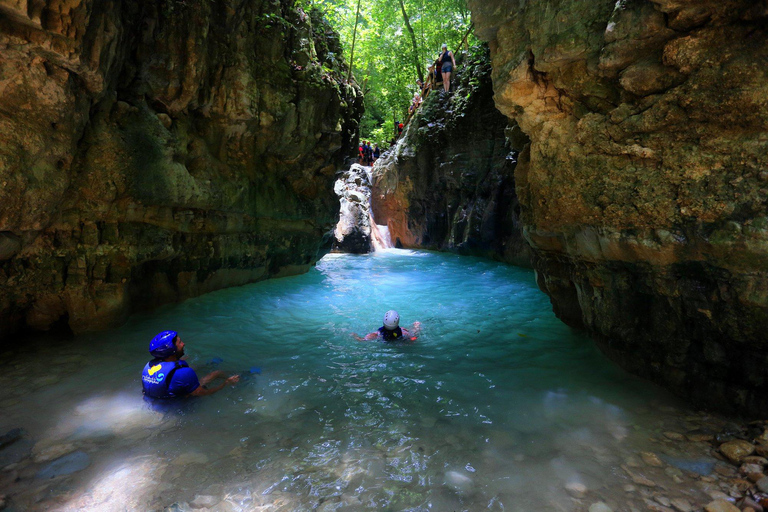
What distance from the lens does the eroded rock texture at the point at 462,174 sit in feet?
50.4

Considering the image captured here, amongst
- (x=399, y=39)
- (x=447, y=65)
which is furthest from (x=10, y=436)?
(x=399, y=39)

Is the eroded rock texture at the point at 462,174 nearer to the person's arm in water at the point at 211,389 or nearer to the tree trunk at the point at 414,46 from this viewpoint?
the tree trunk at the point at 414,46

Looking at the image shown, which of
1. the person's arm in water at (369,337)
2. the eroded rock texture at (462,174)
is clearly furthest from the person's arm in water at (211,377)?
the eroded rock texture at (462,174)

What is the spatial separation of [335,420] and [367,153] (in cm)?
2638

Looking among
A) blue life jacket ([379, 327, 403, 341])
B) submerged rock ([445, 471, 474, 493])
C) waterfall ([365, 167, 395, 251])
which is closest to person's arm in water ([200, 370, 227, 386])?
blue life jacket ([379, 327, 403, 341])

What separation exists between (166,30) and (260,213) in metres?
4.46

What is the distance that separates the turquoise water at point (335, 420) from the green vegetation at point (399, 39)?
56.7 ft

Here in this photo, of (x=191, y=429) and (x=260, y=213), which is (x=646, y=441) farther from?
(x=260, y=213)

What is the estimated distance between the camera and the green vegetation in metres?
20.3

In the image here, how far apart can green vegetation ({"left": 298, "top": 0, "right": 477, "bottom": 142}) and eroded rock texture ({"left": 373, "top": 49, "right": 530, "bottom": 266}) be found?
3966 millimetres

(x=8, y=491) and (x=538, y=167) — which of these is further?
(x=538, y=167)

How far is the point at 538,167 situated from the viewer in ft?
15.7

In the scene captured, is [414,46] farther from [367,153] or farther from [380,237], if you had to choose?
[380,237]

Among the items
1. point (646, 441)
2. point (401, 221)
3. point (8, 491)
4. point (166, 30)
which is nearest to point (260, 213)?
point (166, 30)
